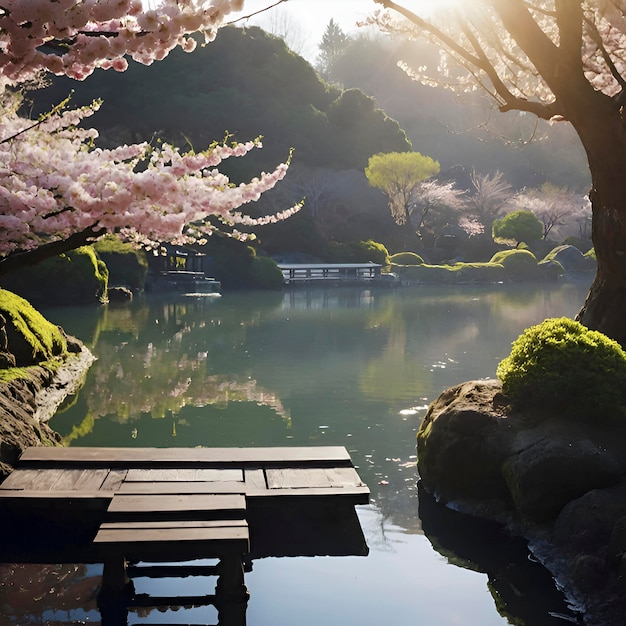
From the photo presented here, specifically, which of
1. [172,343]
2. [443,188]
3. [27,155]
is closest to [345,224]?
[443,188]

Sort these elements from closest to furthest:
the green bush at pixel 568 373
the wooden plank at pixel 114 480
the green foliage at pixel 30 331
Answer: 1. the wooden plank at pixel 114 480
2. the green bush at pixel 568 373
3. the green foliage at pixel 30 331

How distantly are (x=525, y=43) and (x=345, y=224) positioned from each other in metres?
40.4

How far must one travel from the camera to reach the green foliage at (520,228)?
46.6m

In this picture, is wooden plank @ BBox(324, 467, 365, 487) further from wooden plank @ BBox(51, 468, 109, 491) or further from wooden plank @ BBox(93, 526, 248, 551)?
wooden plank @ BBox(51, 468, 109, 491)

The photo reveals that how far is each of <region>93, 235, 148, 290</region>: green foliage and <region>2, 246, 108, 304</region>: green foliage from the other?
404cm

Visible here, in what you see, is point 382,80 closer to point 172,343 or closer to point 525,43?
point 172,343

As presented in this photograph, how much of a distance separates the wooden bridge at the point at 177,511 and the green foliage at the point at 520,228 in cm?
4242

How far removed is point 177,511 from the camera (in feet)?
16.1

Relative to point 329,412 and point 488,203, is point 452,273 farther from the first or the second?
point 329,412

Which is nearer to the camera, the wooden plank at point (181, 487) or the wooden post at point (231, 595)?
the wooden post at point (231, 595)

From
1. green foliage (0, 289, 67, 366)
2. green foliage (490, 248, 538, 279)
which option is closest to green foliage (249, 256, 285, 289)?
green foliage (490, 248, 538, 279)

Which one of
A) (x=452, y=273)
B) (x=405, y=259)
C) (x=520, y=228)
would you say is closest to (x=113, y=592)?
(x=452, y=273)

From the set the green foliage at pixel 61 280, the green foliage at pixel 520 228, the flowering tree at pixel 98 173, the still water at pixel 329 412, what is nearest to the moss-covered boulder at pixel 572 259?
the green foliage at pixel 520 228

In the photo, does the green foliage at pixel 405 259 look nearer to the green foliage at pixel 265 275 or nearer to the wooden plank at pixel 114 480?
the green foliage at pixel 265 275
